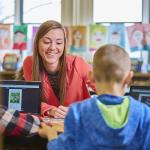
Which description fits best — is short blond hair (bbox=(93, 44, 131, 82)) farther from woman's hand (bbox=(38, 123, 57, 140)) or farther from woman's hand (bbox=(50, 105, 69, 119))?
woman's hand (bbox=(50, 105, 69, 119))

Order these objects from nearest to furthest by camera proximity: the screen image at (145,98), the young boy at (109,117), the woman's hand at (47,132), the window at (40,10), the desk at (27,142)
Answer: the young boy at (109,117) → the woman's hand at (47,132) → the desk at (27,142) → the screen image at (145,98) → the window at (40,10)

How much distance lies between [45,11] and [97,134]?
3453 mm

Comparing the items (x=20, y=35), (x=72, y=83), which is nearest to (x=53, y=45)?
(x=72, y=83)

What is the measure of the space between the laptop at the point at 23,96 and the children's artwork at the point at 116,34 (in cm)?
238

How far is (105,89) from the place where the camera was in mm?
1303

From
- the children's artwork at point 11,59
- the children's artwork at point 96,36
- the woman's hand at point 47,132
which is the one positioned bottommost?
the woman's hand at point 47,132

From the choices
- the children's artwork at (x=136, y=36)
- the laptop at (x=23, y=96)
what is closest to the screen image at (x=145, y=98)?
the laptop at (x=23, y=96)

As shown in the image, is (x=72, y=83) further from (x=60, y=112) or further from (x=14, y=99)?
→ (x=14, y=99)

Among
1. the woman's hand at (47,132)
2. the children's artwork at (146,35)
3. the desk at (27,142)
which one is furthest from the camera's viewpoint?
the children's artwork at (146,35)

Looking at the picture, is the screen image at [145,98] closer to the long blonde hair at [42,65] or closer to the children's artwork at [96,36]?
the long blonde hair at [42,65]

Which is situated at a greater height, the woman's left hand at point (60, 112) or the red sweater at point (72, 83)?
the red sweater at point (72, 83)

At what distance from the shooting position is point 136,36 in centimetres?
412

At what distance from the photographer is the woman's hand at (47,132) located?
144cm

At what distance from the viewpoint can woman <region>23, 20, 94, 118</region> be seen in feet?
6.95
